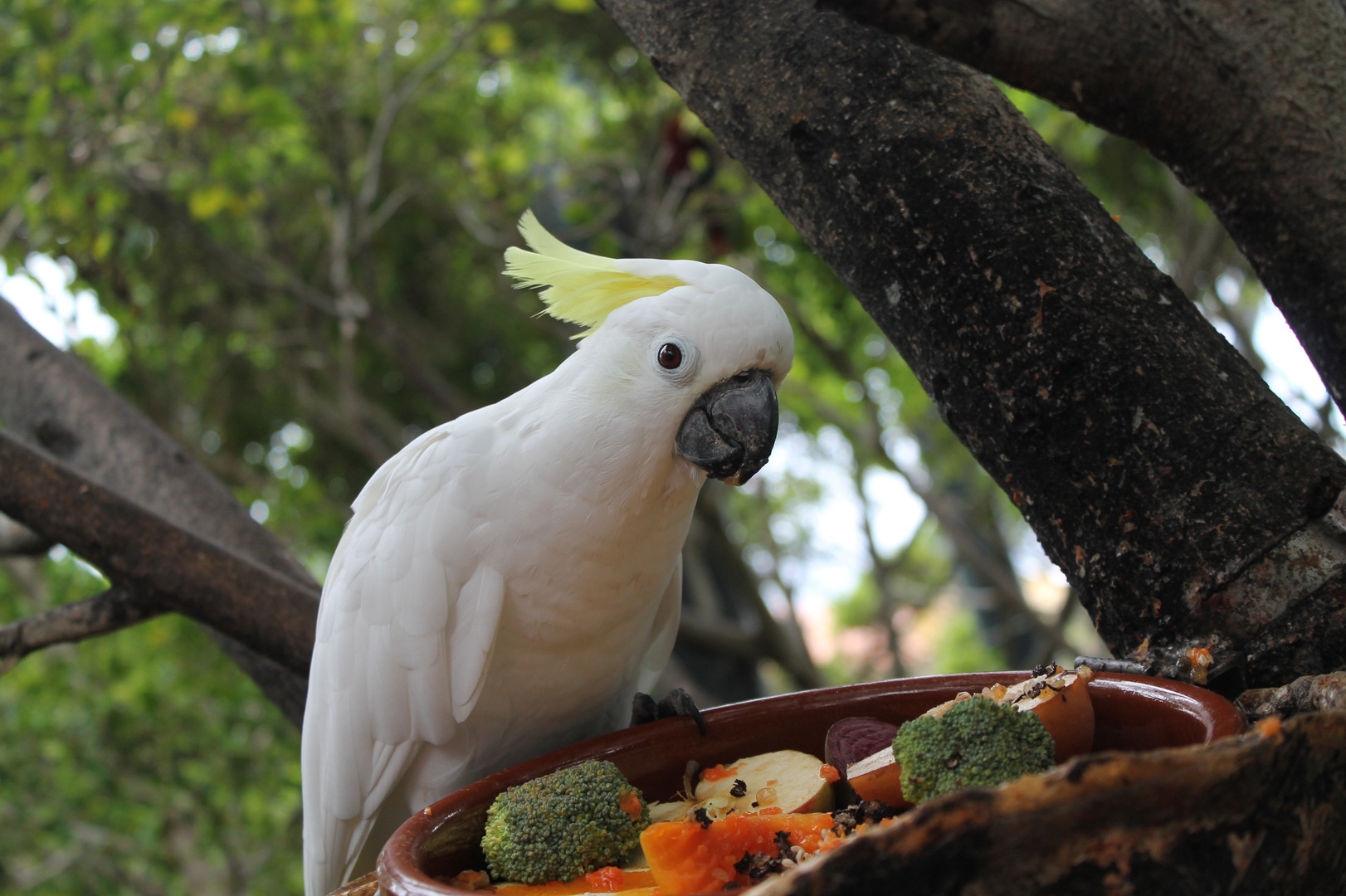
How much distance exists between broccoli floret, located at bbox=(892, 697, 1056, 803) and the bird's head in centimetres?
54

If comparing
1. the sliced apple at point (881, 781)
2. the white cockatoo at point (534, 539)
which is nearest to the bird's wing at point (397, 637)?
the white cockatoo at point (534, 539)

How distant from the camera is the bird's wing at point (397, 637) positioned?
1672 mm

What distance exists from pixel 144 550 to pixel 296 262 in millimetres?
3512

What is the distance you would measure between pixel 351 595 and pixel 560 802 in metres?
0.71

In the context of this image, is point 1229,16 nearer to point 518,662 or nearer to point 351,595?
point 518,662

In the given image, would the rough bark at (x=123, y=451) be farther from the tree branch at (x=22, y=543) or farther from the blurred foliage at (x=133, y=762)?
the blurred foliage at (x=133, y=762)

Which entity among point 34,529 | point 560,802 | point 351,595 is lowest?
point 34,529

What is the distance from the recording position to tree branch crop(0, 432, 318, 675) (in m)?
1.92

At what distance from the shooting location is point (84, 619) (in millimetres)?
2047

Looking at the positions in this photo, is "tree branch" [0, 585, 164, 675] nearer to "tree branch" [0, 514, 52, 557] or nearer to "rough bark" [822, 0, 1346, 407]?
"tree branch" [0, 514, 52, 557]

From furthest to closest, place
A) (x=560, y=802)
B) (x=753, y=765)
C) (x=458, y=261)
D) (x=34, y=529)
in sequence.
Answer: (x=458, y=261)
(x=34, y=529)
(x=753, y=765)
(x=560, y=802)

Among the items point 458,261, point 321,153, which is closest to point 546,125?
point 458,261

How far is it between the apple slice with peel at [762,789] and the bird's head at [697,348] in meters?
0.45

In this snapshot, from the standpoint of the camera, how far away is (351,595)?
1.78m
